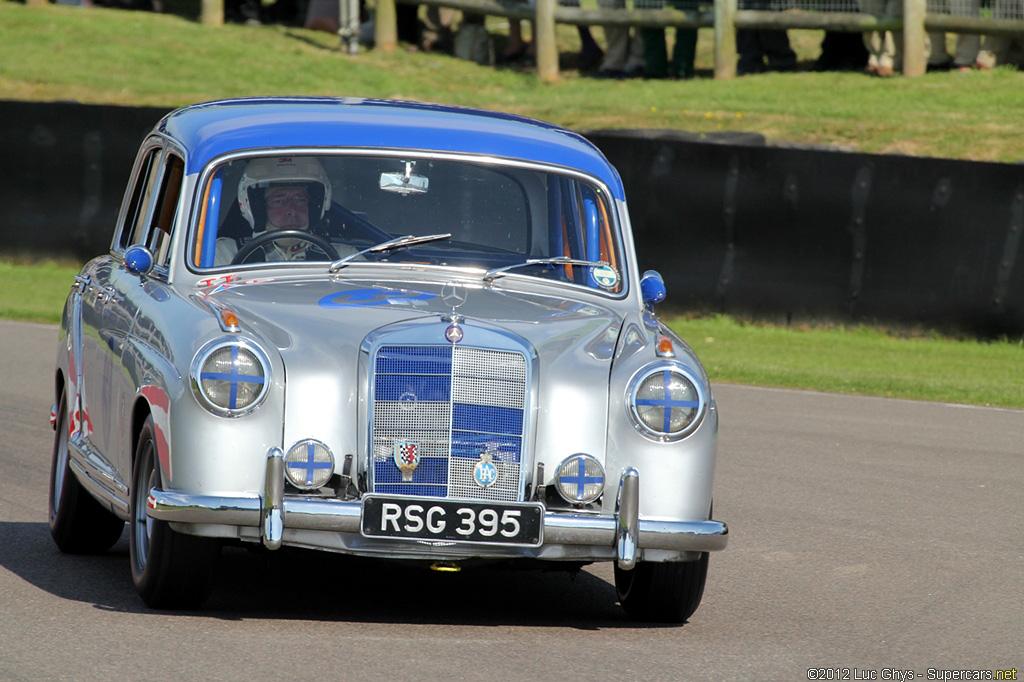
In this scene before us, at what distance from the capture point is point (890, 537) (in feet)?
23.9

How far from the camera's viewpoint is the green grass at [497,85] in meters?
18.6

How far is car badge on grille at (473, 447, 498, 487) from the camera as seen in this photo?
509 cm

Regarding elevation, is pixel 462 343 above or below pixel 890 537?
above

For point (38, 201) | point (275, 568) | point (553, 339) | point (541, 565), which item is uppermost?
point (553, 339)

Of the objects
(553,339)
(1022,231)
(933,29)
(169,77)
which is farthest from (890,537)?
(169,77)

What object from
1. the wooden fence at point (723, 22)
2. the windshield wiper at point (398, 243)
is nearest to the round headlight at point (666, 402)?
the windshield wiper at point (398, 243)

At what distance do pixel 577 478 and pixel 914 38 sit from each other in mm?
16134

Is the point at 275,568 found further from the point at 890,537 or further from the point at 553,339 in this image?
the point at 890,537

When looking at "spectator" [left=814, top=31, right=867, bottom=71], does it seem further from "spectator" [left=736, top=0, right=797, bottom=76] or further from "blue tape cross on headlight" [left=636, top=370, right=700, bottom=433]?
"blue tape cross on headlight" [left=636, top=370, right=700, bottom=433]

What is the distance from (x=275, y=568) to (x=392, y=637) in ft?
4.07

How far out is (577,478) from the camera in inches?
201

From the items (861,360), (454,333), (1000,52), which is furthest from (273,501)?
(1000,52)

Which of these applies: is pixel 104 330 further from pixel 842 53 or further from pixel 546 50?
pixel 546 50

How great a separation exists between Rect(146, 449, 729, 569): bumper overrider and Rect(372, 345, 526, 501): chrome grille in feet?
0.67
